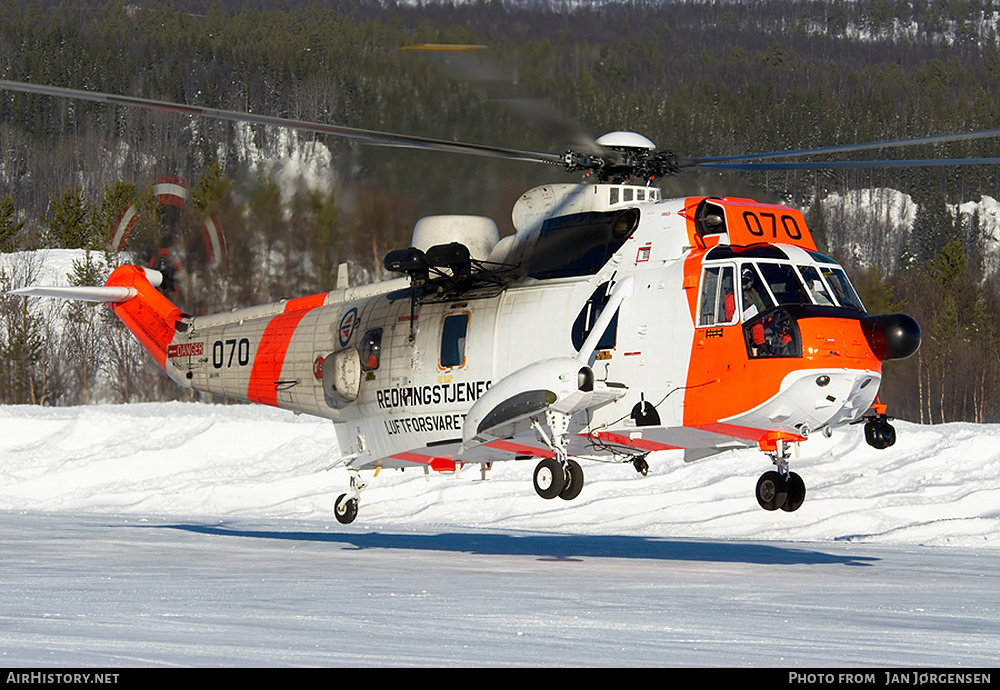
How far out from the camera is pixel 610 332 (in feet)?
44.2

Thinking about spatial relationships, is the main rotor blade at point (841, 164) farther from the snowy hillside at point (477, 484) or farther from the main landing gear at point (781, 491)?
the snowy hillside at point (477, 484)

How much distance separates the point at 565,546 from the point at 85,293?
8.53 meters

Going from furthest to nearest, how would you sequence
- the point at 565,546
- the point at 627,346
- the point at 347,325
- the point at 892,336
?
1. the point at 565,546
2. the point at 347,325
3. the point at 627,346
4. the point at 892,336

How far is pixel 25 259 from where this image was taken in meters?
57.6

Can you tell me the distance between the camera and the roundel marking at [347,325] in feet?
55.3

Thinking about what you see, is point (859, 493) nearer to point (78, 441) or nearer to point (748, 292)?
point (748, 292)

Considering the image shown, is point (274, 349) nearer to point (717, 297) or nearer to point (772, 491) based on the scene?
point (717, 297)

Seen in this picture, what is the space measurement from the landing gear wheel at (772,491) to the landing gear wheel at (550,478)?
7.04ft

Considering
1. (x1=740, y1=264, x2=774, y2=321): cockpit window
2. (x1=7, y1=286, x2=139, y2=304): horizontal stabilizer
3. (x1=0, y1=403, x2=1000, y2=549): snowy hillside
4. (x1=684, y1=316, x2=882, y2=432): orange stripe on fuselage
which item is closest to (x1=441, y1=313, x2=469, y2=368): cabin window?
(x1=684, y1=316, x2=882, y2=432): orange stripe on fuselage

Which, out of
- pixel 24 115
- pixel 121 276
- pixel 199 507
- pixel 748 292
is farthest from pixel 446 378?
pixel 24 115

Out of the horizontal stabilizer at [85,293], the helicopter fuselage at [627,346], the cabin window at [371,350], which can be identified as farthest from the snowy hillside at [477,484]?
the helicopter fuselage at [627,346]

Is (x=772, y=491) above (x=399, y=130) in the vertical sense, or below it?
below

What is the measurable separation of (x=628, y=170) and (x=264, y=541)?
840cm

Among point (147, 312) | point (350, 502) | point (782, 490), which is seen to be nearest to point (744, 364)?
point (782, 490)
